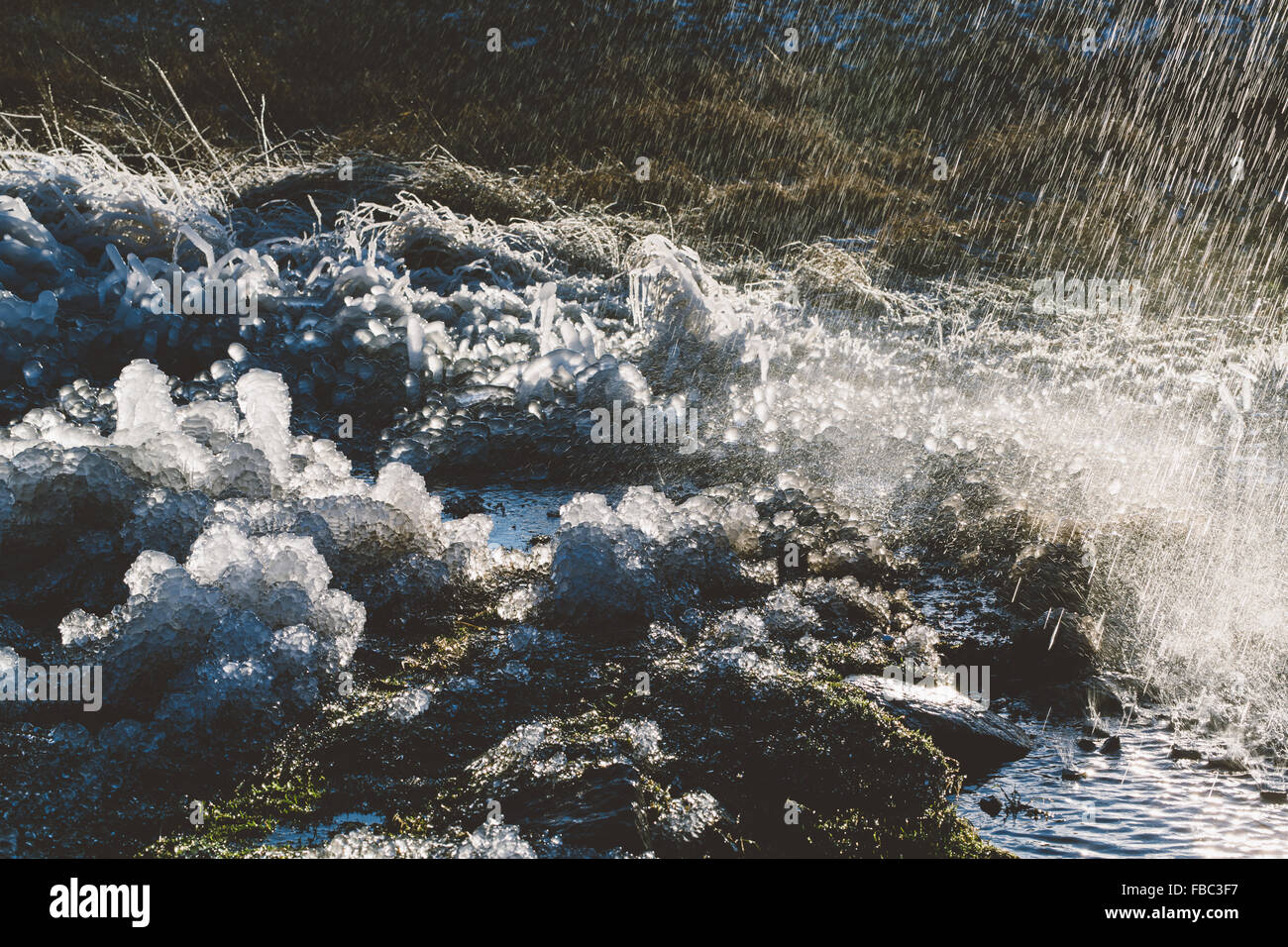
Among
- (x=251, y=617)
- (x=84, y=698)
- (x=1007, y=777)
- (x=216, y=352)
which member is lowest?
(x=1007, y=777)

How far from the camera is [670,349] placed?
10633 millimetres

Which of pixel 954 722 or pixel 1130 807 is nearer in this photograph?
pixel 1130 807

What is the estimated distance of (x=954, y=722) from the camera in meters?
3.62

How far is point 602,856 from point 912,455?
547cm

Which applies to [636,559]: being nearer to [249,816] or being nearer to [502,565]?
[502,565]

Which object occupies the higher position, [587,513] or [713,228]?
[713,228]

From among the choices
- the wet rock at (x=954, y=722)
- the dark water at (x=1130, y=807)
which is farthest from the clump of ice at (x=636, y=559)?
the dark water at (x=1130, y=807)

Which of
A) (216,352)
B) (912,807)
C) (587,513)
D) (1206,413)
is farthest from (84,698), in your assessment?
(1206,413)

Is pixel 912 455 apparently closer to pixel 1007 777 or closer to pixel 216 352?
pixel 1007 777

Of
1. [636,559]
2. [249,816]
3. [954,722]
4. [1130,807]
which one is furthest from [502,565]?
[1130,807]

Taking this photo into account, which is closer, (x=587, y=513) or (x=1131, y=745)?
(x=1131, y=745)

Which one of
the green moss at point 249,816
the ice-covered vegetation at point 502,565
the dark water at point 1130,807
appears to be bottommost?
the dark water at point 1130,807

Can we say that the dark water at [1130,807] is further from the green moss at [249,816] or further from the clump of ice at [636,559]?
the green moss at [249,816]

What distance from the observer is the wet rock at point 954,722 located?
11.5 ft
